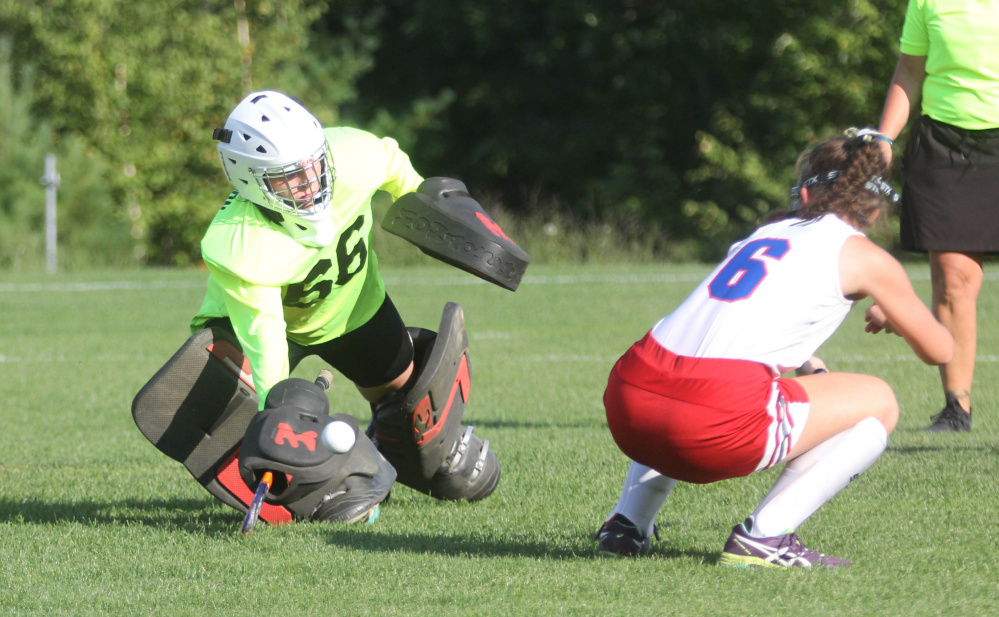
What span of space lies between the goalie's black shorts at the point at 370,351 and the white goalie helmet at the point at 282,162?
0.62 meters

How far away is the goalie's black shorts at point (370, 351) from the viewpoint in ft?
15.9

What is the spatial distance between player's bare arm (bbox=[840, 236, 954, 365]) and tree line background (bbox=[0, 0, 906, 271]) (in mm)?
16097

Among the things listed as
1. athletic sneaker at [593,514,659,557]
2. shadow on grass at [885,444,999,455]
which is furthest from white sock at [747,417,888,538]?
shadow on grass at [885,444,999,455]

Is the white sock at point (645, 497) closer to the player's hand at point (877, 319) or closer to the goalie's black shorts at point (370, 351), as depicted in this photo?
the player's hand at point (877, 319)

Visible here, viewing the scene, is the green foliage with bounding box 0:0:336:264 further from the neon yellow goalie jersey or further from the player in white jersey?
the player in white jersey

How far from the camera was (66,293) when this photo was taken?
14.3 meters

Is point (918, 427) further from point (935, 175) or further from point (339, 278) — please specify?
point (339, 278)

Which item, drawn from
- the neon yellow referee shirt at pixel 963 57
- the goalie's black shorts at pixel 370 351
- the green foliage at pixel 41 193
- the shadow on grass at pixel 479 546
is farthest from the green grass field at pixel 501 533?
the green foliage at pixel 41 193

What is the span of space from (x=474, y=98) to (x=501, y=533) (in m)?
24.5

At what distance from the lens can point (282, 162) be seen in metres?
4.15

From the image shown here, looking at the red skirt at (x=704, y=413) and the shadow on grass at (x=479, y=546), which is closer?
the red skirt at (x=704, y=413)

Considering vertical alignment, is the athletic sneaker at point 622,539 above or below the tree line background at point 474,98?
above

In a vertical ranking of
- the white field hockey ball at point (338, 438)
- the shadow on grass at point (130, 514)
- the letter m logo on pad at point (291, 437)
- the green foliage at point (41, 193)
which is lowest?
the green foliage at point (41, 193)

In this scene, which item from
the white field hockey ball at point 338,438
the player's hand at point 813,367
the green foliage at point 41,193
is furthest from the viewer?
the green foliage at point 41,193
